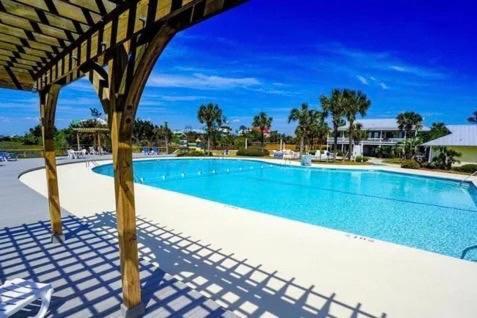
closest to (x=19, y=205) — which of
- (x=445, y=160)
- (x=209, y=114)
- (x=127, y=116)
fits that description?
(x=127, y=116)

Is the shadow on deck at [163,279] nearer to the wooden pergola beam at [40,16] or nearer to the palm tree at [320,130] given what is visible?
the wooden pergola beam at [40,16]

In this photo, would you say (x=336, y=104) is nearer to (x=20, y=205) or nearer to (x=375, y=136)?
(x=375, y=136)

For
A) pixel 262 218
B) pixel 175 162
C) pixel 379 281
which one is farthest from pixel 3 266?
pixel 175 162

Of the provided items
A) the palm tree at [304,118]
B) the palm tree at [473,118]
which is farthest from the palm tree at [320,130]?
the palm tree at [473,118]

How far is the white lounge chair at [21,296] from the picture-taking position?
2533 millimetres

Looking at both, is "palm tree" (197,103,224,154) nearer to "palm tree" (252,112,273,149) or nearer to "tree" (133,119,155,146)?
"palm tree" (252,112,273,149)

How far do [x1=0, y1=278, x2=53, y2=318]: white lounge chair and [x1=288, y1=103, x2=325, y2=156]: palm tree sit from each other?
89.1ft

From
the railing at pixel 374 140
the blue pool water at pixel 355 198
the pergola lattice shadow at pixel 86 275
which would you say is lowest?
the blue pool water at pixel 355 198

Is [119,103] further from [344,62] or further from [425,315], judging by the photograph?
[344,62]

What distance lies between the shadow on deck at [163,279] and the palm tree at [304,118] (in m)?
25.4

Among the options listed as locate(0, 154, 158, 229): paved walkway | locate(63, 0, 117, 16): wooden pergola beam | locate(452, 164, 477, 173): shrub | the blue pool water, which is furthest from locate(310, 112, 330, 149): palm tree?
locate(63, 0, 117, 16): wooden pergola beam

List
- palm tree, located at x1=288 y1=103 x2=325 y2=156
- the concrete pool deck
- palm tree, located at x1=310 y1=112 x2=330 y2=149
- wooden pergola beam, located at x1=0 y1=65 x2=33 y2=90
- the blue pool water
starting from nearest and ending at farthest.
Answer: the concrete pool deck, wooden pergola beam, located at x1=0 y1=65 x2=33 y2=90, the blue pool water, palm tree, located at x1=288 y1=103 x2=325 y2=156, palm tree, located at x1=310 y1=112 x2=330 y2=149

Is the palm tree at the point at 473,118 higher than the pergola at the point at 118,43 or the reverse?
higher

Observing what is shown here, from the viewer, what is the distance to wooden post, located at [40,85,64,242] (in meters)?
4.25
